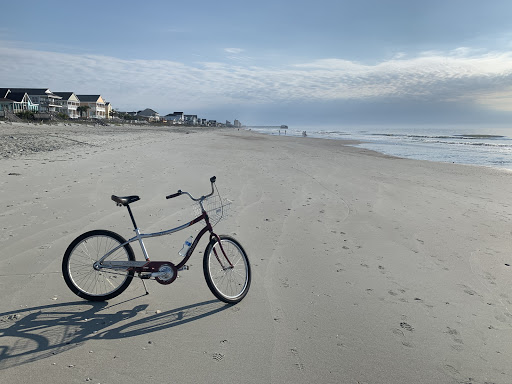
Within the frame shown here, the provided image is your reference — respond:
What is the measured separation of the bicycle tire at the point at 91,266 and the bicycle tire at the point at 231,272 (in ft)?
2.67

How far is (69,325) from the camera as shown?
3197mm

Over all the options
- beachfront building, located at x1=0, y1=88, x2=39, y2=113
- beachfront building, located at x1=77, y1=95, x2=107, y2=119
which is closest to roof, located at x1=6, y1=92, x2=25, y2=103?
beachfront building, located at x1=0, y1=88, x2=39, y2=113

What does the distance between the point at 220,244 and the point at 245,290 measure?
561mm

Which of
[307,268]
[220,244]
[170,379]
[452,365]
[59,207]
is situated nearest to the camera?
[170,379]

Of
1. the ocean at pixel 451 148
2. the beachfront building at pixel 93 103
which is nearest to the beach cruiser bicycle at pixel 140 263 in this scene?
the ocean at pixel 451 148

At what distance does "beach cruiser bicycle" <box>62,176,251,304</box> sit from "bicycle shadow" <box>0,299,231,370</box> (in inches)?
8.2

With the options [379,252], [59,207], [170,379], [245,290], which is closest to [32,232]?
[59,207]

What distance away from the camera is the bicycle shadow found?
9.30ft

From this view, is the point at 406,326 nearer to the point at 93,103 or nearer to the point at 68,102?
the point at 68,102

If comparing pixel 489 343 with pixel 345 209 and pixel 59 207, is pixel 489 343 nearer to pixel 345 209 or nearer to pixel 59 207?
pixel 345 209

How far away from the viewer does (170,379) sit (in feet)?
8.43

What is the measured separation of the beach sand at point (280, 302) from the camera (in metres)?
2.74

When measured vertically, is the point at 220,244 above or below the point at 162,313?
above

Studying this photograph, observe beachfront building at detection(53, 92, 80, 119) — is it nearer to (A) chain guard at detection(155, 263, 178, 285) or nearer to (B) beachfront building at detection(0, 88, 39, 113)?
(B) beachfront building at detection(0, 88, 39, 113)
